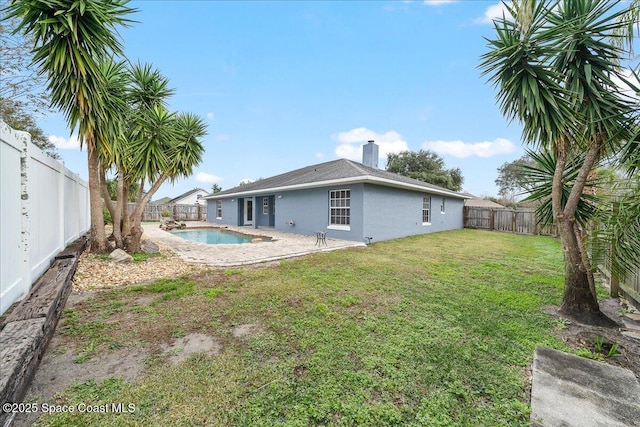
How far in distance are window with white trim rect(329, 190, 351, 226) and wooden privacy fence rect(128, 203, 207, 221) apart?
19.4m

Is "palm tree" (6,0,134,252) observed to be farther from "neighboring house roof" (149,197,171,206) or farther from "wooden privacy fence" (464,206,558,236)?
"neighboring house roof" (149,197,171,206)

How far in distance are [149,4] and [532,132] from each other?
10.1 meters

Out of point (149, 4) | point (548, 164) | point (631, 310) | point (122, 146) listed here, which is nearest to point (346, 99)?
point (149, 4)

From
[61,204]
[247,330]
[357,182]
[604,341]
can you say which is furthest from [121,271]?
[604,341]

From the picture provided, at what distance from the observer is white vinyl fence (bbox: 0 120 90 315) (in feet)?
10.3

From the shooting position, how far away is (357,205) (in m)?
10.7

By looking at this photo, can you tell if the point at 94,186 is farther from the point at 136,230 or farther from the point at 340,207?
the point at 340,207

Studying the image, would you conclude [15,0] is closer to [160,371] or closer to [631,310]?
[160,371]

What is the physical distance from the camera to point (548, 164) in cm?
454

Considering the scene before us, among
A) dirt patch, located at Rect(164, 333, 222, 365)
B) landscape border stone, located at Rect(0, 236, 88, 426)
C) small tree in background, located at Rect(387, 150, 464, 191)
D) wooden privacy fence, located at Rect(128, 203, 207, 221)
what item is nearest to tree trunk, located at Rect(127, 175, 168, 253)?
landscape border stone, located at Rect(0, 236, 88, 426)

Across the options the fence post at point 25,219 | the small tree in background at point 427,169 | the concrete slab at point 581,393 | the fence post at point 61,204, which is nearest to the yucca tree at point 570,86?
the concrete slab at point 581,393

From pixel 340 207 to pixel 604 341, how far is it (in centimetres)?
890

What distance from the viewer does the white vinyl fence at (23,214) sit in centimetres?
314

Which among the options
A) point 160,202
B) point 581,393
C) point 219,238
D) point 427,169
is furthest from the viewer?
point 160,202
